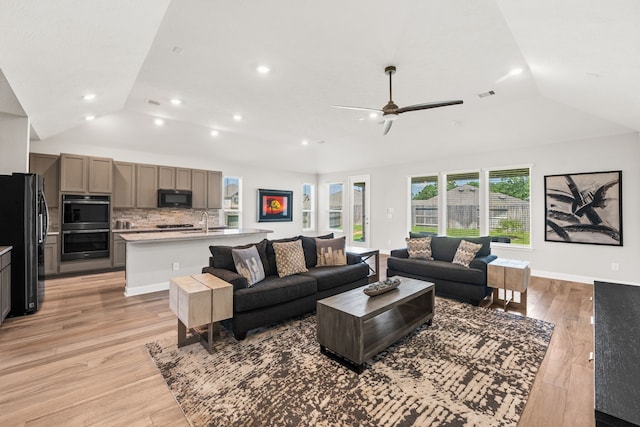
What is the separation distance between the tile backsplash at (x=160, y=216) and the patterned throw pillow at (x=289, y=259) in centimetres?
408

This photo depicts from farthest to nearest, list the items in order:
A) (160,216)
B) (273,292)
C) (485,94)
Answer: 1. (160,216)
2. (485,94)
3. (273,292)

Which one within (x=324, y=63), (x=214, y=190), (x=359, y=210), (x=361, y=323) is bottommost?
(x=361, y=323)

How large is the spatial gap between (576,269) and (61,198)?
29.5 feet

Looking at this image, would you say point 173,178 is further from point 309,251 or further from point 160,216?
point 309,251

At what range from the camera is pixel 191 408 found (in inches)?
74.6

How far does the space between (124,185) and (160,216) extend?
3.17 feet

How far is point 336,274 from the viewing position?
366 cm

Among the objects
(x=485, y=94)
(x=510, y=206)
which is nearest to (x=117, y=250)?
(x=485, y=94)

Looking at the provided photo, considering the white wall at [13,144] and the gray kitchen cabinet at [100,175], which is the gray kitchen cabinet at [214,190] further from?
the white wall at [13,144]

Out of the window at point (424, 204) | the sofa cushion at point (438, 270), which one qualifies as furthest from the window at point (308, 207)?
the sofa cushion at point (438, 270)

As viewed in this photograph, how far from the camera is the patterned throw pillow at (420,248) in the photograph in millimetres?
4586

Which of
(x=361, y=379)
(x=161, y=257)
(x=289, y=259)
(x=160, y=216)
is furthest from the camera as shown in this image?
(x=160, y=216)

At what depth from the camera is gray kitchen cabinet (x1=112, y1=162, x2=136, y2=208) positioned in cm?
577

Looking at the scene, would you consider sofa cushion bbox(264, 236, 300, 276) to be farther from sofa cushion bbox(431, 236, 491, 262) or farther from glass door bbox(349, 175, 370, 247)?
glass door bbox(349, 175, 370, 247)
